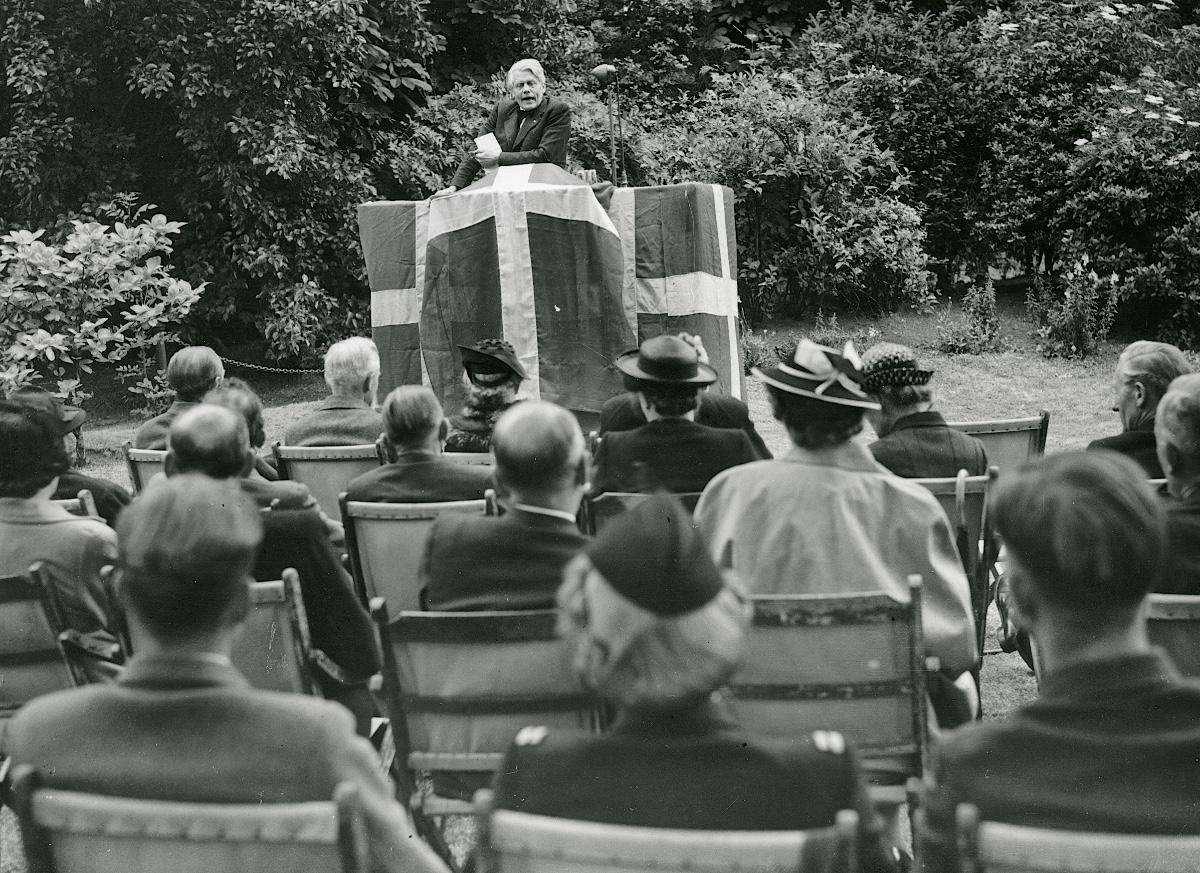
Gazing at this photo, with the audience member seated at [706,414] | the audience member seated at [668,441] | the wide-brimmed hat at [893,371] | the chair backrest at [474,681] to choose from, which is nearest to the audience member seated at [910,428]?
the wide-brimmed hat at [893,371]

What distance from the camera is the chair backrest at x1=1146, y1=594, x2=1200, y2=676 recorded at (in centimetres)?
225

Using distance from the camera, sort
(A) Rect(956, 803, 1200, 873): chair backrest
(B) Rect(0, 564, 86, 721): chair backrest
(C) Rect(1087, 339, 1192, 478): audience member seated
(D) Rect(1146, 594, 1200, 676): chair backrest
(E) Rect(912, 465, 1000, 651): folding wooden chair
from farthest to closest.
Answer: (C) Rect(1087, 339, 1192, 478): audience member seated, (E) Rect(912, 465, 1000, 651): folding wooden chair, (B) Rect(0, 564, 86, 721): chair backrest, (D) Rect(1146, 594, 1200, 676): chair backrest, (A) Rect(956, 803, 1200, 873): chair backrest

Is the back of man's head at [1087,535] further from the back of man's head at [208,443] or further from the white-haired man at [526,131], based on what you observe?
the white-haired man at [526,131]

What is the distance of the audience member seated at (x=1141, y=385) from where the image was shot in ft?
12.3

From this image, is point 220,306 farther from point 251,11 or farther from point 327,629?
point 327,629

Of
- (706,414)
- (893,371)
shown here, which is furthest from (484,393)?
(893,371)

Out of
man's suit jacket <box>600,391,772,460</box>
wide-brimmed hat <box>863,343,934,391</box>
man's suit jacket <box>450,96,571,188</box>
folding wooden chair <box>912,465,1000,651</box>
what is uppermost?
man's suit jacket <box>450,96,571,188</box>

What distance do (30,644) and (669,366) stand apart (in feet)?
6.36

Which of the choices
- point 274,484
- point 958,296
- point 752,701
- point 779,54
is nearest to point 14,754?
point 752,701

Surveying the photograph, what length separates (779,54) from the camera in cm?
1388

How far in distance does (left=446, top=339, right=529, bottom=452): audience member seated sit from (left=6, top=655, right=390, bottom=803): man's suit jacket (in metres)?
2.74

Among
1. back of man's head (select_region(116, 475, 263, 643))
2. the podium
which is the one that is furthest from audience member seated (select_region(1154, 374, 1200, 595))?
the podium

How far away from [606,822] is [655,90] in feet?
45.2

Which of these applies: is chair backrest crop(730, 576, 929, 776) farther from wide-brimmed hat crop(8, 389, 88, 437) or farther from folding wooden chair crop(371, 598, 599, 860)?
wide-brimmed hat crop(8, 389, 88, 437)
